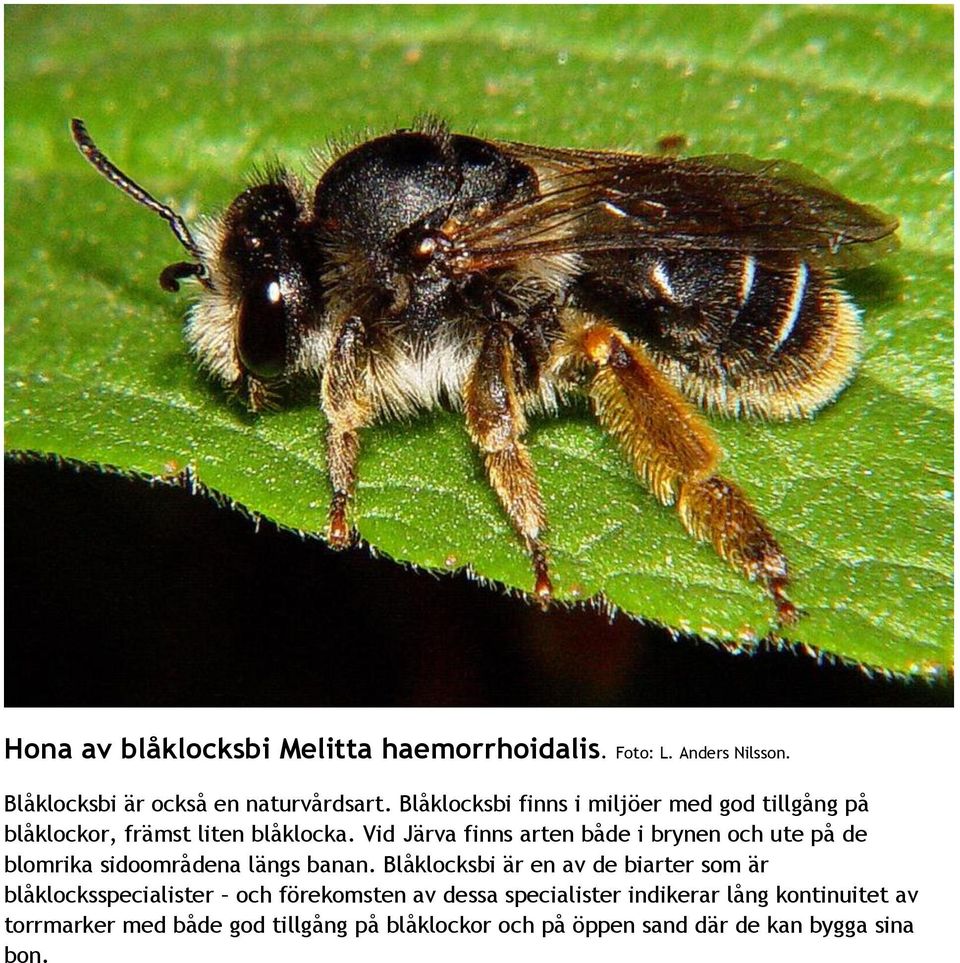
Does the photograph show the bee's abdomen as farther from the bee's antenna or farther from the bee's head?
the bee's antenna

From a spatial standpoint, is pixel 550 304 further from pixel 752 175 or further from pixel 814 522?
pixel 814 522

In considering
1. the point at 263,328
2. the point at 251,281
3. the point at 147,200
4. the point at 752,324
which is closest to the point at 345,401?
the point at 263,328

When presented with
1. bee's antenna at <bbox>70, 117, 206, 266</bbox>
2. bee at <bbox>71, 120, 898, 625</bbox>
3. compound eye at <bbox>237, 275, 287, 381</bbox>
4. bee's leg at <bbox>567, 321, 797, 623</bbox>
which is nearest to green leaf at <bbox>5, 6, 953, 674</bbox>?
bee's leg at <bbox>567, 321, 797, 623</bbox>

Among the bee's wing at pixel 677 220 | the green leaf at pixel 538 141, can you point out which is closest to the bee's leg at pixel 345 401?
the green leaf at pixel 538 141

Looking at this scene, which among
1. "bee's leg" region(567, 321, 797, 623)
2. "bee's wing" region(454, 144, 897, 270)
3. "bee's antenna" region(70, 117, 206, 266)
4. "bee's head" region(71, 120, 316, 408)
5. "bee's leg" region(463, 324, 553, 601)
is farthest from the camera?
"bee's antenna" region(70, 117, 206, 266)

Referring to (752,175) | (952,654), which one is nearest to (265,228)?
(752,175)
